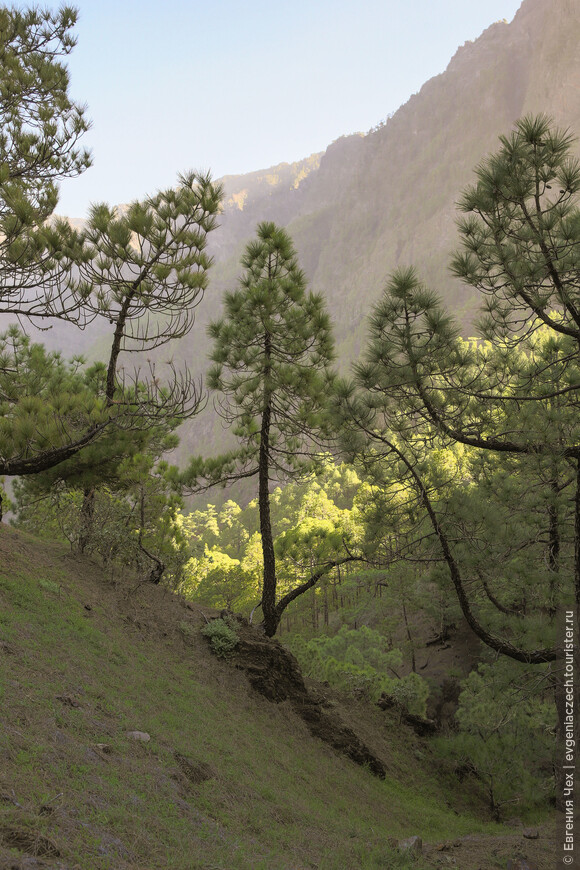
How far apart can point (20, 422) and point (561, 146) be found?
16.3 ft

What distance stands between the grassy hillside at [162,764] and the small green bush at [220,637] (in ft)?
0.50

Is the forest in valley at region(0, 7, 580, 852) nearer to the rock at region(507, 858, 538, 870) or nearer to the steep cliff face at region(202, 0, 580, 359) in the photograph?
the rock at region(507, 858, 538, 870)

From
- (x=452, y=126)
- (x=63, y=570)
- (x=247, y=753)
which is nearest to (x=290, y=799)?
(x=247, y=753)

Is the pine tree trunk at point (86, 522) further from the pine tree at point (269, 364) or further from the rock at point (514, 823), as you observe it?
the rock at point (514, 823)

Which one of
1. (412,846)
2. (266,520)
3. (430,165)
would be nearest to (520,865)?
(412,846)

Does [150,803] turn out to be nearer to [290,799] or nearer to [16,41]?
[290,799]

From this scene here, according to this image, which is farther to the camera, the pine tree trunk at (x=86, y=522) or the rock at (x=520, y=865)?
the pine tree trunk at (x=86, y=522)

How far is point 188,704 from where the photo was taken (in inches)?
271

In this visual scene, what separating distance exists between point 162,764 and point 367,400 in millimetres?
4150

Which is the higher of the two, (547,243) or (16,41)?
(16,41)

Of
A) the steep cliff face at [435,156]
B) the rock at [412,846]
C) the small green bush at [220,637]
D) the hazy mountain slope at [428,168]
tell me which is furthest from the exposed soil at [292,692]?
the hazy mountain slope at [428,168]

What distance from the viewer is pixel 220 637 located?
9.04 m

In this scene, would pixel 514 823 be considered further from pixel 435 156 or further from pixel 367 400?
pixel 435 156

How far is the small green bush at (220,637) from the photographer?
350 inches
